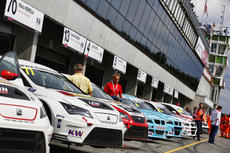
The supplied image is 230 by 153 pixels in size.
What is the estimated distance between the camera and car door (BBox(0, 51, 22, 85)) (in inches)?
211

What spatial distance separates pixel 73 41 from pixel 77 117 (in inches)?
417

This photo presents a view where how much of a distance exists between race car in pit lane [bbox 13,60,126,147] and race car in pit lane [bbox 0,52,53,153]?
1.06 m

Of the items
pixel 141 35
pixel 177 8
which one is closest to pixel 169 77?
pixel 177 8

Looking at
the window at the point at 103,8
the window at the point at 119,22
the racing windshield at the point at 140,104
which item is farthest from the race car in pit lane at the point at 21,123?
the window at the point at 119,22

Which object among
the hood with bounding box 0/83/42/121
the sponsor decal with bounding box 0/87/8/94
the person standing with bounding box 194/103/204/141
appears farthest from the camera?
the person standing with bounding box 194/103/204/141

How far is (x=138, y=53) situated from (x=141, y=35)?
1.51m

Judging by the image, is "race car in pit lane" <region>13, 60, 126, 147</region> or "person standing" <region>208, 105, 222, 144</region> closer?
"race car in pit lane" <region>13, 60, 126, 147</region>

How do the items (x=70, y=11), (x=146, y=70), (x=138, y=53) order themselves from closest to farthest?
(x=70, y=11) < (x=138, y=53) < (x=146, y=70)

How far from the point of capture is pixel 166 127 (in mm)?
12516

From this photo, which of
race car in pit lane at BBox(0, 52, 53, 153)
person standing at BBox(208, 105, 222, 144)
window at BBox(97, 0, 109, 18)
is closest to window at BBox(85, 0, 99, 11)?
window at BBox(97, 0, 109, 18)

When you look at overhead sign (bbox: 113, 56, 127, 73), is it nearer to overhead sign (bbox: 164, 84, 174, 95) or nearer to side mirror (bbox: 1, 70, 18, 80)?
overhead sign (bbox: 164, 84, 174, 95)

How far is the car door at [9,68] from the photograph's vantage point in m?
5.35

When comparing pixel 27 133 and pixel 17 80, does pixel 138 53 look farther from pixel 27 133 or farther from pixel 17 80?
pixel 27 133

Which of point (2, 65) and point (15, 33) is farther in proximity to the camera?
point (15, 33)
